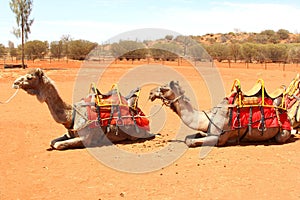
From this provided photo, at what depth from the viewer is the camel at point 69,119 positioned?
25.9 ft


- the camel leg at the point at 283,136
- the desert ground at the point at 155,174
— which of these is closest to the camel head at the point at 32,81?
the desert ground at the point at 155,174

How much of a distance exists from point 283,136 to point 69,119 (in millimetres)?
4716

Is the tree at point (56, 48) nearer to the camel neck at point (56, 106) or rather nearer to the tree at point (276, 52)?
the tree at point (276, 52)

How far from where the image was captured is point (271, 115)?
8.56 m

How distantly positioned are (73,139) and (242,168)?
3.60 m

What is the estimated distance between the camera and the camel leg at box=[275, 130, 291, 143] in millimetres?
8625

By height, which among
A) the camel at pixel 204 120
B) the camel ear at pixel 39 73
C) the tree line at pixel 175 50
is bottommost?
the camel at pixel 204 120

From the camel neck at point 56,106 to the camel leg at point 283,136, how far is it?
462 centimetres

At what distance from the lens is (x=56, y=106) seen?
8.18 metres

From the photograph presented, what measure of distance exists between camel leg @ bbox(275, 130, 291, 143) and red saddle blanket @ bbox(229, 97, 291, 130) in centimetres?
10

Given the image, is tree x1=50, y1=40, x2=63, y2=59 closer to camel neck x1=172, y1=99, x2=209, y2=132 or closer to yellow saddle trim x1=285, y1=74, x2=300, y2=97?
yellow saddle trim x1=285, y1=74, x2=300, y2=97

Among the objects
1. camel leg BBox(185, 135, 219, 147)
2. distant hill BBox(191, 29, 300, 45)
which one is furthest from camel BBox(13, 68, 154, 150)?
distant hill BBox(191, 29, 300, 45)

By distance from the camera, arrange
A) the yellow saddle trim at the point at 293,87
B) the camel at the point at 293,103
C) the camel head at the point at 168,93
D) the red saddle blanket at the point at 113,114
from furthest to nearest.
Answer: the yellow saddle trim at the point at 293,87, the camel at the point at 293,103, the red saddle blanket at the point at 113,114, the camel head at the point at 168,93

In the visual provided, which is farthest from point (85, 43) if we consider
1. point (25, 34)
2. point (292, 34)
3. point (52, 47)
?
point (292, 34)
